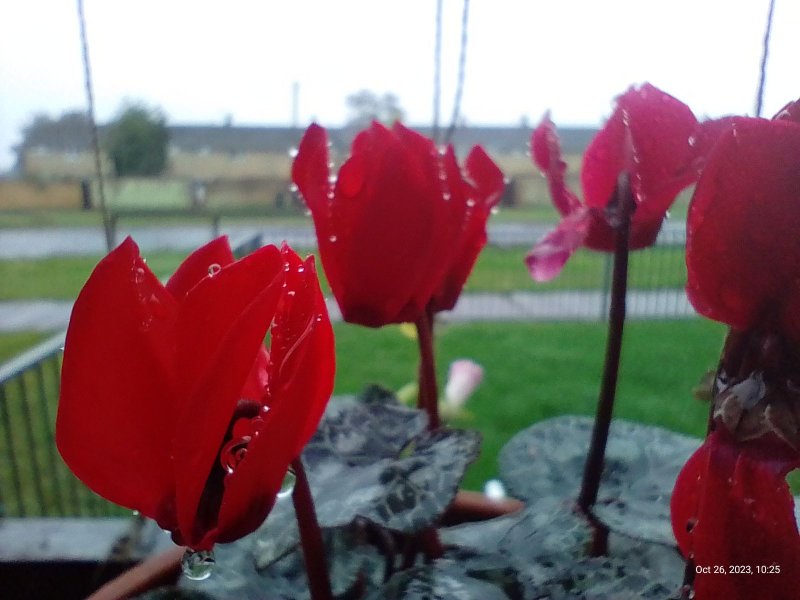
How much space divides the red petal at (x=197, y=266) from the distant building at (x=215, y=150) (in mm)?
444

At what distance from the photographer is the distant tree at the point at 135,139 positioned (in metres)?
0.85

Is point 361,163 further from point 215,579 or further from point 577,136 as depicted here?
point 577,136

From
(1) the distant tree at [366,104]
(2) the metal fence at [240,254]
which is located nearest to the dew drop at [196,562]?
(2) the metal fence at [240,254]

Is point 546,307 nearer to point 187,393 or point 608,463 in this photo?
point 608,463

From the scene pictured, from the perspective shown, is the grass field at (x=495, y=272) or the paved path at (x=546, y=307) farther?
the paved path at (x=546, y=307)

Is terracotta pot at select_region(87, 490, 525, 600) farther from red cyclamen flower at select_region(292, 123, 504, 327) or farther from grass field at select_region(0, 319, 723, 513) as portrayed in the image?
grass field at select_region(0, 319, 723, 513)

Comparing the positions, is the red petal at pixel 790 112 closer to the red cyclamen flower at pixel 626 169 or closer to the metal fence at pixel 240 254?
the red cyclamen flower at pixel 626 169

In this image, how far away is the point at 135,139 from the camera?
864mm

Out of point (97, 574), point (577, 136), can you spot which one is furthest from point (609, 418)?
point (577, 136)

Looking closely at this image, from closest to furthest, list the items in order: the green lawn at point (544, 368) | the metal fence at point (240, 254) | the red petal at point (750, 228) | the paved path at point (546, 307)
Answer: the red petal at point (750, 228) → the metal fence at point (240, 254) → the green lawn at point (544, 368) → the paved path at point (546, 307)

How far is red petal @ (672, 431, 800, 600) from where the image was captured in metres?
0.20

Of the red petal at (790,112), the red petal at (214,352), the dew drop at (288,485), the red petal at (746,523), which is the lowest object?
the dew drop at (288,485)

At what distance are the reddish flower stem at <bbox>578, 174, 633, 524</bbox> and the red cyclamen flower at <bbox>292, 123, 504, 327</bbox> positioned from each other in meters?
0.06

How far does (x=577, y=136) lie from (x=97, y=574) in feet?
2.01
